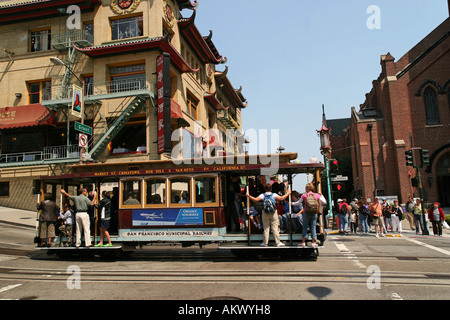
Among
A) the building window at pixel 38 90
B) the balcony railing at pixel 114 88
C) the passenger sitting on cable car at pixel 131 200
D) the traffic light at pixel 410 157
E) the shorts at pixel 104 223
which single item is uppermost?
the building window at pixel 38 90

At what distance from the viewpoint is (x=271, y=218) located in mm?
9688

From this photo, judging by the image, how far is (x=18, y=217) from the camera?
67.7ft

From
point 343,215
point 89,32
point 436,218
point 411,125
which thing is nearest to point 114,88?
point 89,32

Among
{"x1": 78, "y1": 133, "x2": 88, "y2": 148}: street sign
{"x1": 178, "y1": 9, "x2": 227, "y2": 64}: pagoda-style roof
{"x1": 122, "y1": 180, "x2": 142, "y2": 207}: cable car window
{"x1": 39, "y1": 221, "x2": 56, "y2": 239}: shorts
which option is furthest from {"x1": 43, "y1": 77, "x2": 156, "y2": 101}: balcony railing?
{"x1": 39, "y1": 221, "x2": 56, "y2": 239}: shorts

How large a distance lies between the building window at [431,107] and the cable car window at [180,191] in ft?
105

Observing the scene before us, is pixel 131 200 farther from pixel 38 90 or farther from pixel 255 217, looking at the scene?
pixel 38 90

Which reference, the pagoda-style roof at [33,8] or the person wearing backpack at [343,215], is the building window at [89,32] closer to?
the pagoda-style roof at [33,8]

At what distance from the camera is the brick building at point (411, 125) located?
3231 centimetres

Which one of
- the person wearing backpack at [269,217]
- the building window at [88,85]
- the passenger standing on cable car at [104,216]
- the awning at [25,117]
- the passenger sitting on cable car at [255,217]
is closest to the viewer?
the person wearing backpack at [269,217]

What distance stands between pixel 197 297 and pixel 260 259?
4429mm

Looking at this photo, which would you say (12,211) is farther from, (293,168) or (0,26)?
(293,168)

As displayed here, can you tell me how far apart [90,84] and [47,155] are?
5840 millimetres

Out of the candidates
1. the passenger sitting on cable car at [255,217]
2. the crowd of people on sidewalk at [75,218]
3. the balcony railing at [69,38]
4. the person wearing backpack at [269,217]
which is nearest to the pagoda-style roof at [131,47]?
the balcony railing at [69,38]
